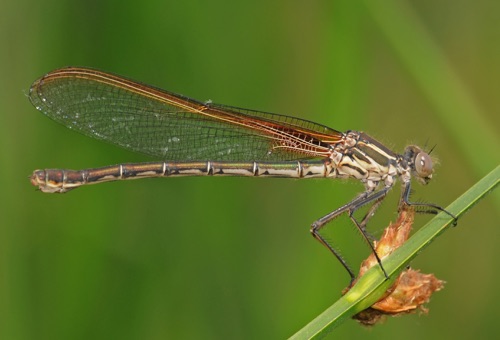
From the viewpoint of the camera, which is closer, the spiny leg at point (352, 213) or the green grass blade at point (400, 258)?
the green grass blade at point (400, 258)

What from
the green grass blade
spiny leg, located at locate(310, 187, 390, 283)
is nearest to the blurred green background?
spiny leg, located at locate(310, 187, 390, 283)

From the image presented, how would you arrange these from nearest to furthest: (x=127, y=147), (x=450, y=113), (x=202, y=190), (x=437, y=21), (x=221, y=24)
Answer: (x=450, y=113) < (x=127, y=147) < (x=202, y=190) < (x=221, y=24) < (x=437, y=21)

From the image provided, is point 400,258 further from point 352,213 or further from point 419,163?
point 419,163

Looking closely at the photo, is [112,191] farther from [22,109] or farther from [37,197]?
[22,109]

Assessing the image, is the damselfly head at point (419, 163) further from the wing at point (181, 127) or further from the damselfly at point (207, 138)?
the wing at point (181, 127)

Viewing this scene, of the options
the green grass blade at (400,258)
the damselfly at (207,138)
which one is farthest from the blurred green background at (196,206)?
the green grass blade at (400,258)

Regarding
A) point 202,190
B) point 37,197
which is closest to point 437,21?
point 202,190

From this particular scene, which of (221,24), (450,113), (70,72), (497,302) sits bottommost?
(497,302)

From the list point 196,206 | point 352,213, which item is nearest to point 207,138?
point 196,206
